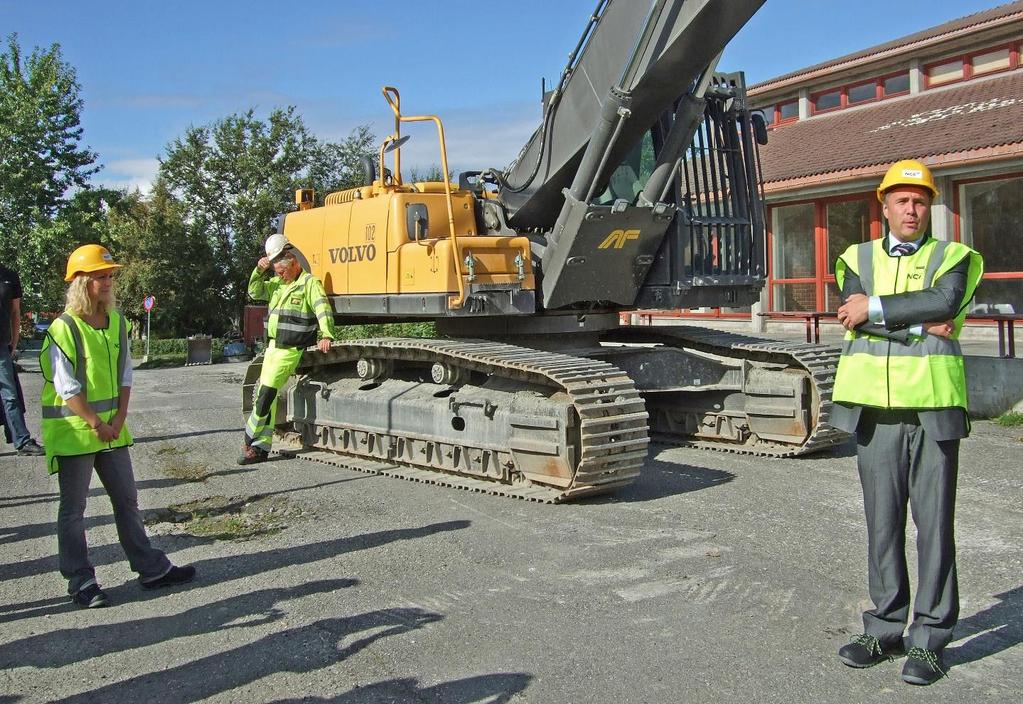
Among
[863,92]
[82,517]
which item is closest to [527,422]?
[82,517]

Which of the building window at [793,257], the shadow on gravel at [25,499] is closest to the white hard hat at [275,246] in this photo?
the shadow on gravel at [25,499]

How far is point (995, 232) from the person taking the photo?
1491 centimetres

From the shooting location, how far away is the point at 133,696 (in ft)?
11.6

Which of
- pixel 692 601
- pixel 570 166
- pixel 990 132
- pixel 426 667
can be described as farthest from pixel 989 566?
pixel 990 132

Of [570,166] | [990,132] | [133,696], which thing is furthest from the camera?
[990,132]

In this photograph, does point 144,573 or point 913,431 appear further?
point 144,573

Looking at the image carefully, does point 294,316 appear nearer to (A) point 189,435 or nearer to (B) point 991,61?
(A) point 189,435

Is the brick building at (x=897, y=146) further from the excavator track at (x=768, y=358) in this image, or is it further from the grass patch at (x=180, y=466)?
the grass patch at (x=180, y=466)

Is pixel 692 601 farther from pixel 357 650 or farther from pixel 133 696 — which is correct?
pixel 133 696

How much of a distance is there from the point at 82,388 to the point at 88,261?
63 centimetres

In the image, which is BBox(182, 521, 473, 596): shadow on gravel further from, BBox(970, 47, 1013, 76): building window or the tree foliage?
the tree foliage

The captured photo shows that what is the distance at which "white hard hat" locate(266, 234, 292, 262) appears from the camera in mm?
8508

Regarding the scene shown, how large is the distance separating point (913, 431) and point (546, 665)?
5.49ft

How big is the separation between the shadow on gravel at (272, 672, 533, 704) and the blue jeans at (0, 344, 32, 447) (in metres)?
6.10
